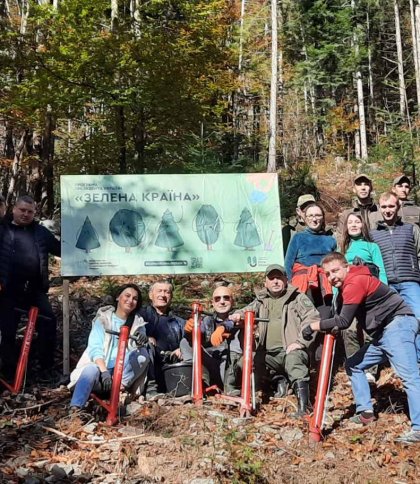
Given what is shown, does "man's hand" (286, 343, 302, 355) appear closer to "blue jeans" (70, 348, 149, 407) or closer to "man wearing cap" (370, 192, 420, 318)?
"man wearing cap" (370, 192, 420, 318)

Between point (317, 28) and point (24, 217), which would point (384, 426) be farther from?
point (317, 28)

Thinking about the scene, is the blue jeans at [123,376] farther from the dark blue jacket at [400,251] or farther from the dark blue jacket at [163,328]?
the dark blue jacket at [400,251]

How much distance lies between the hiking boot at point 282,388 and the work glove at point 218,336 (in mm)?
923

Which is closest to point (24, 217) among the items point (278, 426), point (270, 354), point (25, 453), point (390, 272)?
point (25, 453)

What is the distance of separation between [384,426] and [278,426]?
3.67 ft

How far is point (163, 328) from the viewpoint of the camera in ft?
21.0

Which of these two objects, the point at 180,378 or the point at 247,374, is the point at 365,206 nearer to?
the point at 247,374

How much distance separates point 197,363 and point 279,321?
1075 millimetres

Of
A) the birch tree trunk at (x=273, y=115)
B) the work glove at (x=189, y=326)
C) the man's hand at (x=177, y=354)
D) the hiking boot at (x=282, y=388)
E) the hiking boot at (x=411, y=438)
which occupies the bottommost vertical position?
the hiking boot at (x=411, y=438)

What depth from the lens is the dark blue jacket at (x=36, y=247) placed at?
21.0ft

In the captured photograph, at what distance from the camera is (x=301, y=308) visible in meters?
6.01

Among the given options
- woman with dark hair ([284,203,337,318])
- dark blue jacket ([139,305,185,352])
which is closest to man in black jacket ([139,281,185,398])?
dark blue jacket ([139,305,185,352])

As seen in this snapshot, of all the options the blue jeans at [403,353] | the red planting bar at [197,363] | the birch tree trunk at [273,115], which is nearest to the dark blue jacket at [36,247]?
the red planting bar at [197,363]

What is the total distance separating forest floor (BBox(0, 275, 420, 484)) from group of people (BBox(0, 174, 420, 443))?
0.90ft
